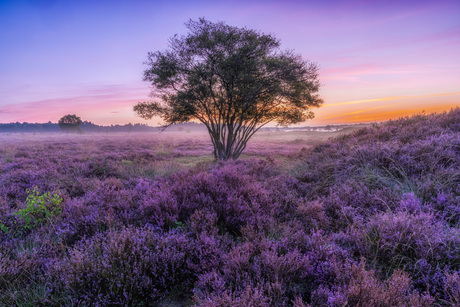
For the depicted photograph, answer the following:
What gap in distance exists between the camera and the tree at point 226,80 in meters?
12.9

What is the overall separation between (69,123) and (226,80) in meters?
109

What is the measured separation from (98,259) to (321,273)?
233 centimetres

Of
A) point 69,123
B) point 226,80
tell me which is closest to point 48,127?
point 69,123

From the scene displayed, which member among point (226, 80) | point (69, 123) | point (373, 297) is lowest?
point (373, 297)

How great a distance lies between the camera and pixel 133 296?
2146 millimetres

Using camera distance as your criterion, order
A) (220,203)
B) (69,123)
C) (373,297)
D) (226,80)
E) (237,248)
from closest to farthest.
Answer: (373,297), (237,248), (220,203), (226,80), (69,123)

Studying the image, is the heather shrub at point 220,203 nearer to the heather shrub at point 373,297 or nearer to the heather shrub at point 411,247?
the heather shrub at point 411,247

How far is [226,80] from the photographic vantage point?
44.2 feet

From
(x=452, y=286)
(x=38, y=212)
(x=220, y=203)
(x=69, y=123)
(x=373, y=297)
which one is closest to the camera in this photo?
(x=373, y=297)

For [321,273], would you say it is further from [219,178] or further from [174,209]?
[219,178]

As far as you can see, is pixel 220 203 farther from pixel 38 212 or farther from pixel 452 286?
pixel 38 212

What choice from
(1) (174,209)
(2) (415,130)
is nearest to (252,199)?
(1) (174,209)

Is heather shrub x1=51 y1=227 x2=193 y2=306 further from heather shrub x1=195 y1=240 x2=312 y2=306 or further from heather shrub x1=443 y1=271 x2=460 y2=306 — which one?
heather shrub x1=443 y1=271 x2=460 y2=306

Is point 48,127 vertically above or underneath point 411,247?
above
